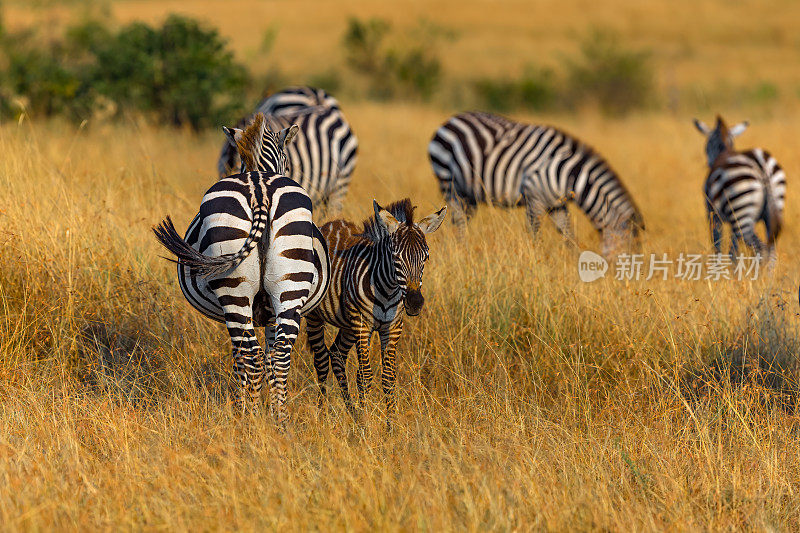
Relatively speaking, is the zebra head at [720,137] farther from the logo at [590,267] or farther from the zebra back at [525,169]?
the logo at [590,267]

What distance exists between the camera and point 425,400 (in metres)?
4.47

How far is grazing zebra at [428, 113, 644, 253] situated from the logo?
0.89 m

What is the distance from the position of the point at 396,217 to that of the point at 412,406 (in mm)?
1160

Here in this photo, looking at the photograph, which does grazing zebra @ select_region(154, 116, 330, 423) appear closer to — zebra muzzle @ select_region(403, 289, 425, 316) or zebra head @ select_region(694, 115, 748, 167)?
zebra muzzle @ select_region(403, 289, 425, 316)

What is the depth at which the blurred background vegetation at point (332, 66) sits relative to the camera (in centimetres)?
1281

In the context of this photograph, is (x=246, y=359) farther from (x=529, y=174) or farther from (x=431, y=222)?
(x=529, y=174)

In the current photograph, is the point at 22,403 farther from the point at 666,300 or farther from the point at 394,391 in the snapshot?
the point at 666,300

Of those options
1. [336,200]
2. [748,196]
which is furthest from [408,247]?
[748,196]

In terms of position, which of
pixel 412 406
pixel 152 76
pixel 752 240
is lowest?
pixel 412 406

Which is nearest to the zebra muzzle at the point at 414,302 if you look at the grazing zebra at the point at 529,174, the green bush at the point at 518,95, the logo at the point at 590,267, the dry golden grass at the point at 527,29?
the logo at the point at 590,267

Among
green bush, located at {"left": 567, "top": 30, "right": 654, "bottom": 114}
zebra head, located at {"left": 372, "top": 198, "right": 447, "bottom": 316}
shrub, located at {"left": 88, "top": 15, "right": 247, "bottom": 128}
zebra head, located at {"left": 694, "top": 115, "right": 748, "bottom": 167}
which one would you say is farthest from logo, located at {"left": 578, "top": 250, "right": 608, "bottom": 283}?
green bush, located at {"left": 567, "top": 30, "right": 654, "bottom": 114}

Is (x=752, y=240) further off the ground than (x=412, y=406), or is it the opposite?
(x=752, y=240)

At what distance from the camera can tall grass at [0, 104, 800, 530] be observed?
356cm

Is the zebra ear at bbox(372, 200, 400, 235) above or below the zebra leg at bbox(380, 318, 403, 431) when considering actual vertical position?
above
